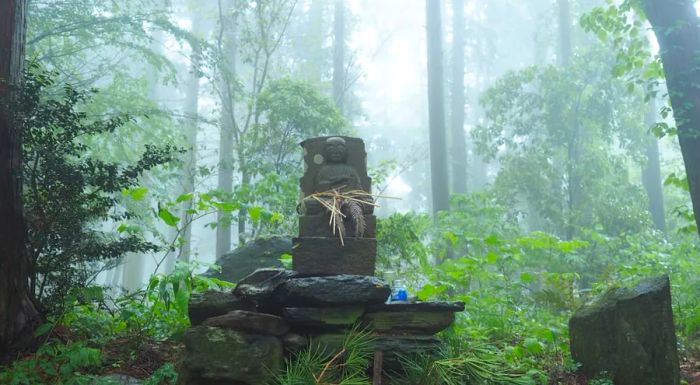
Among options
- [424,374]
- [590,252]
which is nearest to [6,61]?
[424,374]

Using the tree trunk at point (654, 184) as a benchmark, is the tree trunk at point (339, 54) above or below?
above

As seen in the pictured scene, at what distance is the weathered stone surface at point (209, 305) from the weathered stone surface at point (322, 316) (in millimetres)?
482

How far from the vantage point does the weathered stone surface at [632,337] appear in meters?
5.03

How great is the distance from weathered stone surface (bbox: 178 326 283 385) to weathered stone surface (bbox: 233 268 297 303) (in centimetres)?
52

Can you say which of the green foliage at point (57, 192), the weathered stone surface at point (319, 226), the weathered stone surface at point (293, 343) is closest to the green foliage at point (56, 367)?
the green foliage at point (57, 192)

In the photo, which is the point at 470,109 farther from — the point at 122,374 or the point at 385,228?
the point at 122,374

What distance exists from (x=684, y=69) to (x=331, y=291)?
5482mm

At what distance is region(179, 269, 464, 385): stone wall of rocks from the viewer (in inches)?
171

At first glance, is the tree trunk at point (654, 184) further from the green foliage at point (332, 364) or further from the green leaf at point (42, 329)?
the green leaf at point (42, 329)

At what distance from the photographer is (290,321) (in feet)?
15.8

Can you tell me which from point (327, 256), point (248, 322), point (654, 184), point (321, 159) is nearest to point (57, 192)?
point (248, 322)

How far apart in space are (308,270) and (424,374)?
1.52 metres

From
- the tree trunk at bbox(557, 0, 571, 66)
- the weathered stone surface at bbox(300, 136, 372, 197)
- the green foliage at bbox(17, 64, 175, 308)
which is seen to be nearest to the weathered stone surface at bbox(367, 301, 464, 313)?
the weathered stone surface at bbox(300, 136, 372, 197)

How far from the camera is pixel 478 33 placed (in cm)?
3161
